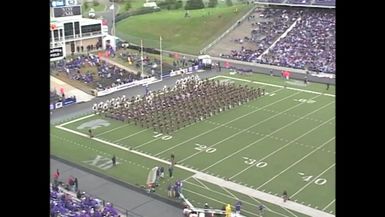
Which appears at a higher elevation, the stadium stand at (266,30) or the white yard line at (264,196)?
the stadium stand at (266,30)

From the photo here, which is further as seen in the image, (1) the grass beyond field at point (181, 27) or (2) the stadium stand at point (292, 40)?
(1) the grass beyond field at point (181, 27)

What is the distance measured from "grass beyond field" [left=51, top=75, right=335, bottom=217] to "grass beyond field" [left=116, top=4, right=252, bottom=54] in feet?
69.8

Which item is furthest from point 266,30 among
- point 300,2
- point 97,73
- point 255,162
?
point 255,162

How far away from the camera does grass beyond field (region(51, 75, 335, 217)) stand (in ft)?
56.4

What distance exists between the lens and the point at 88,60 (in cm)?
3650

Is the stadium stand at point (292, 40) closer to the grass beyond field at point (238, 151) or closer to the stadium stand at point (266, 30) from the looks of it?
the stadium stand at point (266, 30)

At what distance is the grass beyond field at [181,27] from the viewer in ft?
162

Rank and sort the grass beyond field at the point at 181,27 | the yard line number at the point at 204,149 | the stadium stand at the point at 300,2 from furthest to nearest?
1. the grass beyond field at the point at 181,27
2. the stadium stand at the point at 300,2
3. the yard line number at the point at 204,149

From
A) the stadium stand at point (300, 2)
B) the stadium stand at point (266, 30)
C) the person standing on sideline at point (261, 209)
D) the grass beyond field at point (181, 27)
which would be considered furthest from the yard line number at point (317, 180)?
the stadium stand at point (300, 2)

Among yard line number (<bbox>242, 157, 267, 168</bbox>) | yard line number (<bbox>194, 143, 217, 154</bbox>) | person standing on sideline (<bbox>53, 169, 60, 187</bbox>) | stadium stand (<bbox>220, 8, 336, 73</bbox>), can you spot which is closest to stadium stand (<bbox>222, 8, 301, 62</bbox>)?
stadium stand (<bbox>220, 8, 336, 73</bbox>)

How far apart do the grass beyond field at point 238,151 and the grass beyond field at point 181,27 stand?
2129cm

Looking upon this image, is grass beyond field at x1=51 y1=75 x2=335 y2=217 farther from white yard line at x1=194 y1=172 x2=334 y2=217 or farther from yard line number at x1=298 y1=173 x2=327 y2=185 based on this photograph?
white yard line at x1=194 y1=172 x2=334 y2=217

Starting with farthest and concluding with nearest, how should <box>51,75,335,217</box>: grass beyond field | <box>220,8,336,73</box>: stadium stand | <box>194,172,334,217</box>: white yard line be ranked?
<box>220,8,336,73</box>: stadium stand → <box>51,75,335,217</box>: grass beyond field → <box>194,172,334,217</box>: white yard line

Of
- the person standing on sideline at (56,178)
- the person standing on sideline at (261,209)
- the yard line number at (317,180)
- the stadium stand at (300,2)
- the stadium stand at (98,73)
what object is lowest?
the person standing on sideline at (261,209)
